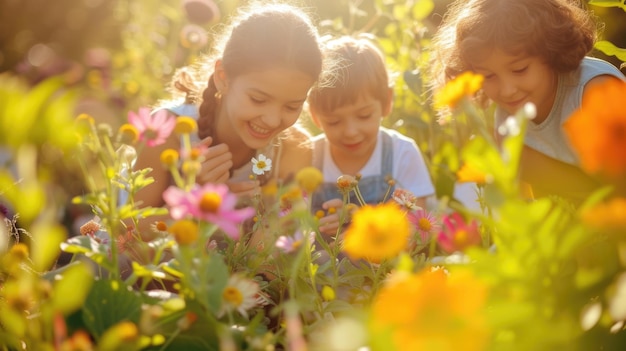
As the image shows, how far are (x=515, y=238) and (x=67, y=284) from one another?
291 millimetres

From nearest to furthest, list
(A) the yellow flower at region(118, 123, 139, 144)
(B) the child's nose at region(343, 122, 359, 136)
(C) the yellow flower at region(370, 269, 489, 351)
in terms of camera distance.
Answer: (C) the yellow flower at region(370, 269, 489, 351) → (A) the yellow flower at region(118, 123, 139, 144) → (B) the child's nose at region(343, 122, 359, 136)

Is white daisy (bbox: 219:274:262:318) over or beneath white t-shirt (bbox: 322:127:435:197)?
over

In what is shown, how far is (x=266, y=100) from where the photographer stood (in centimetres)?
149

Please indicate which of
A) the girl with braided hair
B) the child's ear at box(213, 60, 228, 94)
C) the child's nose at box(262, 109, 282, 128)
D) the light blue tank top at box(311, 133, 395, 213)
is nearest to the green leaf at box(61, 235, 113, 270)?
the girl with braided hair

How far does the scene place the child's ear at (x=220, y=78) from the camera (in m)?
1.61

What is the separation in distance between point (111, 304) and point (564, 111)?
1319 mm

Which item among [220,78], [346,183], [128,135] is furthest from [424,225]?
[220,78]

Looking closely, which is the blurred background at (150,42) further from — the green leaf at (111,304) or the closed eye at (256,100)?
the closed eye at (256,100)

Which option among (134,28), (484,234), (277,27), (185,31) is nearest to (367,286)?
(484,234)

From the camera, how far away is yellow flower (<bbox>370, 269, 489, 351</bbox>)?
1.05 ft

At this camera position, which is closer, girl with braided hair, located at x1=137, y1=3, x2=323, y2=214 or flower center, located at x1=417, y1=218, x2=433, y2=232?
flower center, located at x1=417, y1=218, x2=433, y2=232

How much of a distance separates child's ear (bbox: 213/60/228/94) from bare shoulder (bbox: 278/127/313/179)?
313 mm

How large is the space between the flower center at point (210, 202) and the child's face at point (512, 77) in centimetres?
106

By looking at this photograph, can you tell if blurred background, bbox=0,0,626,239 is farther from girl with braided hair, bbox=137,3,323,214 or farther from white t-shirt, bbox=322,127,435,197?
girl with braided hair, bbox=137,3,323,214
